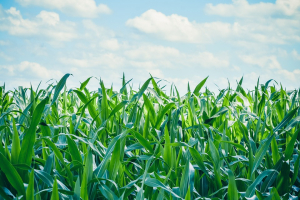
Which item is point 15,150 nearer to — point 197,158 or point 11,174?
point 11,174

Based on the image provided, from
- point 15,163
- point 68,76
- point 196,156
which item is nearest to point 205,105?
point 196,156

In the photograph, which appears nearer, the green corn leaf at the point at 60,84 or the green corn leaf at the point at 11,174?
the green corn leaf at the point at 11,174

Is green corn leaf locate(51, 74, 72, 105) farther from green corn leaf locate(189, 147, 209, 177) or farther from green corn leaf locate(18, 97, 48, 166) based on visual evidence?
green corn leaf locate(189, 147, 209, 177)

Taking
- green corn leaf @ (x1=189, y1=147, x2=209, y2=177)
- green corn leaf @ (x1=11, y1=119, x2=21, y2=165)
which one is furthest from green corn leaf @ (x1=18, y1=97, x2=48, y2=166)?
green corn leaf @ (x1=189, y1=147, x2=209, y2=177)

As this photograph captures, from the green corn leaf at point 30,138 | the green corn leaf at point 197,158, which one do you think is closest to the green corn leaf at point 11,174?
the green corn leaf at point 30,138

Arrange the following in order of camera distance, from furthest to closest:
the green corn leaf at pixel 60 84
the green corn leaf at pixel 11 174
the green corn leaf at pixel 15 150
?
1. the green corn leaf at pixel 60 84
2. the green corn leaf at pixel 15 150
3. the green corn leaf at pixel 11 174

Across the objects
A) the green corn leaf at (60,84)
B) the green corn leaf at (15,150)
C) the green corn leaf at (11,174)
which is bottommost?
the green corn leaf at (11,174)

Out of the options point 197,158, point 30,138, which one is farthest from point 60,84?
point 197,158

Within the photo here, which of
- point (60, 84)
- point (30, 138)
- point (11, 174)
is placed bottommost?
point (11, 174)

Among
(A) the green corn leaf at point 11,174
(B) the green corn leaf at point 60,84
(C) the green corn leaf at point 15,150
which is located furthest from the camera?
(B) the green corn leaf at point 60,84

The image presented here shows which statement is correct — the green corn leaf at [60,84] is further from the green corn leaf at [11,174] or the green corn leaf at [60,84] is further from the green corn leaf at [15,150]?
the green corn leaf at [11,174]

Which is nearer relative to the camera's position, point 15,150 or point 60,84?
point 15,150

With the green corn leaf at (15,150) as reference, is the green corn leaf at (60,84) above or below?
above

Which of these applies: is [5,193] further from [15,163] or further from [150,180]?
[150,180]
